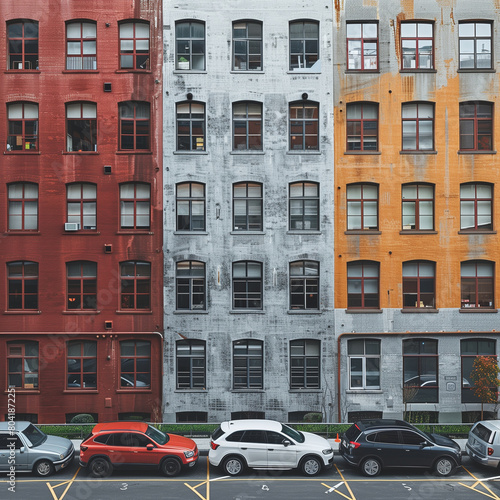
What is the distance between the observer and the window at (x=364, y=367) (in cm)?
2628

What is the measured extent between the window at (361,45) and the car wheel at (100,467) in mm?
19858

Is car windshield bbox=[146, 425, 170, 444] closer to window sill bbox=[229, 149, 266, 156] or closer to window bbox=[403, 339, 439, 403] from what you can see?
window bbox=[403, 339, 439, 403]

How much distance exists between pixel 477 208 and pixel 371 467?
13.6 meters

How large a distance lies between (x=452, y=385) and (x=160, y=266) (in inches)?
570

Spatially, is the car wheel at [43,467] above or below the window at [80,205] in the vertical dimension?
below

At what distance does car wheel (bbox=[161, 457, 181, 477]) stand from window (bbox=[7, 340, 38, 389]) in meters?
10.0

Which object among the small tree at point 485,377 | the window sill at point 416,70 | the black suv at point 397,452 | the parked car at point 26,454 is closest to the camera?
the parked car at point 26,454

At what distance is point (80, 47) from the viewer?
26.5 metres

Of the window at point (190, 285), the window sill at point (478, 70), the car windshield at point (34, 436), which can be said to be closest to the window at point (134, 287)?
the window at point (190, 285)

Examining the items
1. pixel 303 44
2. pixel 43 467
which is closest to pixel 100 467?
pixel 43 467

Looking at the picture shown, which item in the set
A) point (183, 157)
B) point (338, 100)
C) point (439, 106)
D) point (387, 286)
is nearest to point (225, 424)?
point (387, 286)

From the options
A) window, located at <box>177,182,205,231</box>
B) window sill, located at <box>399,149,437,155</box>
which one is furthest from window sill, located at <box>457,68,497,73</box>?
window, located at <box>177,182,205,231</box>

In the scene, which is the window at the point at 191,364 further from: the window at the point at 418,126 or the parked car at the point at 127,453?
the window at the point at 418,126

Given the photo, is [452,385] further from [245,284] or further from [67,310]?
[67,310]
